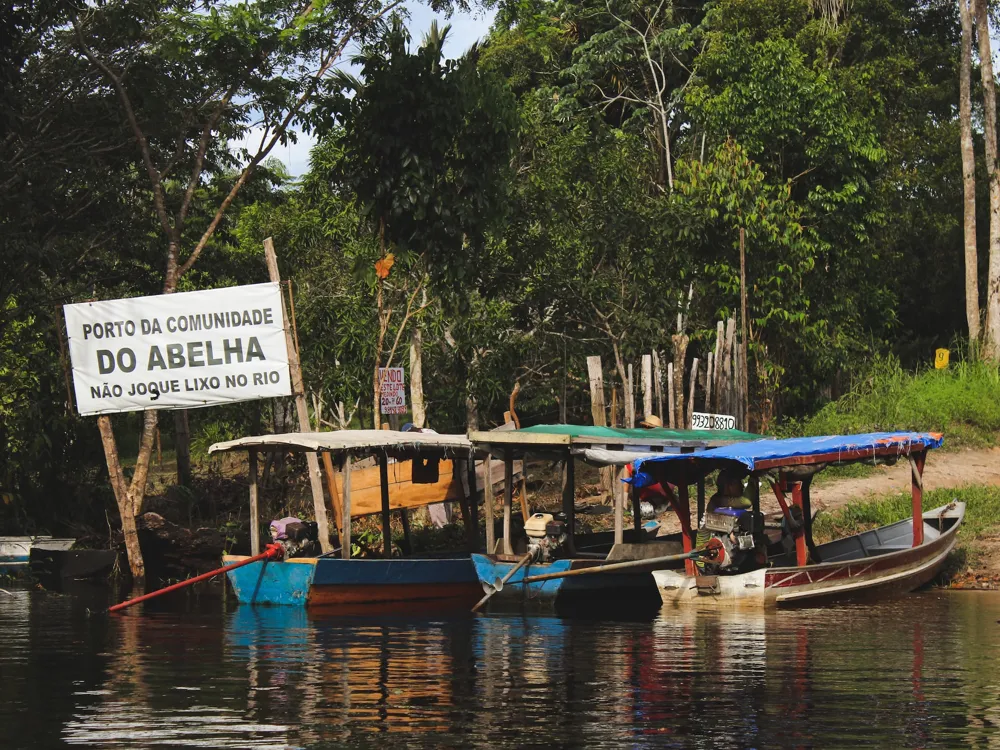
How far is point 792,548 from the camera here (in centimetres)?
1738

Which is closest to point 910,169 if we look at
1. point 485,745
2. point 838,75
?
point 838,75

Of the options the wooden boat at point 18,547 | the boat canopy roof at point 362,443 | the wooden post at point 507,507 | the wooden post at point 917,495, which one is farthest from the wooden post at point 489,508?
the wooden boat at point 18,547

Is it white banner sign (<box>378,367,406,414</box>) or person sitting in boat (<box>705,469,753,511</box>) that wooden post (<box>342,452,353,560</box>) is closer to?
white banner sign (<box>378,367,406,414</box>)

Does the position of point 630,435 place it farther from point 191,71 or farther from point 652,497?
point 191,71

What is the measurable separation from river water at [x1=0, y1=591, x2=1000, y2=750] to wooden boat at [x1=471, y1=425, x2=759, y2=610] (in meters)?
0.63

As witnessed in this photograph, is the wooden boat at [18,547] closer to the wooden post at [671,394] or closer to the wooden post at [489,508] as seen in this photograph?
the wooden post at [489,508]

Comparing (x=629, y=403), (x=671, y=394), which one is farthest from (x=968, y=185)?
(x=629, y=403)

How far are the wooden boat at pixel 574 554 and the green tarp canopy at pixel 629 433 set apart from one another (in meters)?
0.01

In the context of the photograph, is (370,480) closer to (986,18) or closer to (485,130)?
(485,130)

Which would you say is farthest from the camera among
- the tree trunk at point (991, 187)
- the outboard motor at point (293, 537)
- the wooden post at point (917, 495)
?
the tree trunk at point (991, 187)

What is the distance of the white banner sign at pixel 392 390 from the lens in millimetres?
16875

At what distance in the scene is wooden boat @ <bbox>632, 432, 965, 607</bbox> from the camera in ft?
50.1

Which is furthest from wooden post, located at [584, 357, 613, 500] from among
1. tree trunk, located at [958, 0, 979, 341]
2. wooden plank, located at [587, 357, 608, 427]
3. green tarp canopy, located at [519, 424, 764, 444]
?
tree trunk, located at [958, 0, 979, 341]

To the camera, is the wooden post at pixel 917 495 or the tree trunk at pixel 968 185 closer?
the wooden post at pixel 917 495
